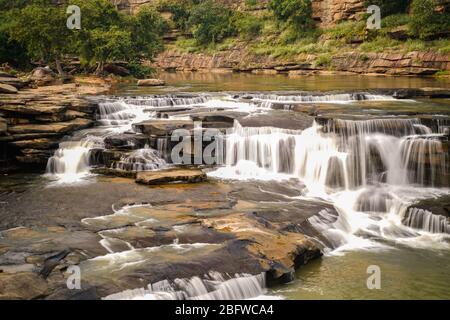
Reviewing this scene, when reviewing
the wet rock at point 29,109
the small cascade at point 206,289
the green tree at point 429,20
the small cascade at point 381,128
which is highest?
the green tree at point 429,20

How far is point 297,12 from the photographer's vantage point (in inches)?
2179

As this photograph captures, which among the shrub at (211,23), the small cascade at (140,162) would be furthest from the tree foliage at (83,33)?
the shrub at (211,23)

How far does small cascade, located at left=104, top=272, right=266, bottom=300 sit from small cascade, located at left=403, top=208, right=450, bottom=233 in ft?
19.0

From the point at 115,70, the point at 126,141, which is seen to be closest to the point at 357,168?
the point at 126,141

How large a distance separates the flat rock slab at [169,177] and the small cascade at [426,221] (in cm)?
646

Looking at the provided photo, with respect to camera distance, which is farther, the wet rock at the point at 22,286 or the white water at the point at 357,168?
the white water at the point at 357,168

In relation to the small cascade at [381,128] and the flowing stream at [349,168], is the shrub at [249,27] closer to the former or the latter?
the flowing stream at [349,168]

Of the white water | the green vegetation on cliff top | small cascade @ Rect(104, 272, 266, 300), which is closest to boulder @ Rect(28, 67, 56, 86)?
the green vegetation on cliff top

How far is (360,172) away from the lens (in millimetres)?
16922

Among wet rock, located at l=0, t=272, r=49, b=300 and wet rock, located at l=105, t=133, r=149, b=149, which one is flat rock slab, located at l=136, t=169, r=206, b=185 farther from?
wet rock, located at l=0, t=272, r=49, b=300

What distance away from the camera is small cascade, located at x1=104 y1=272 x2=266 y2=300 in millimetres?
9176

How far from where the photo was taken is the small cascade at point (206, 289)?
918cm

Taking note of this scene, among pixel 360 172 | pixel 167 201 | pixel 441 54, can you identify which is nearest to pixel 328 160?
pixel 360 172
